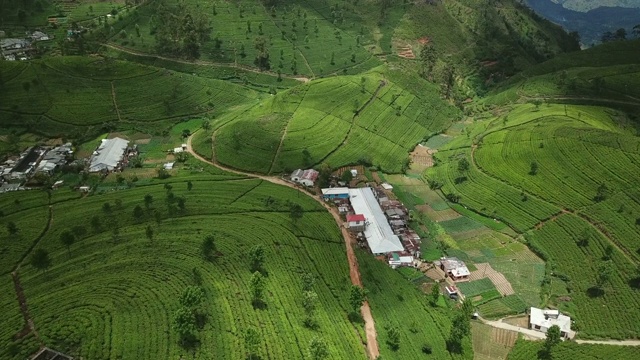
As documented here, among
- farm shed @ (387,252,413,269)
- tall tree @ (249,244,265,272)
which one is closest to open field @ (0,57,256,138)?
tall tree @ (249,244,265,272)

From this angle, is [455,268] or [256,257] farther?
[455,268]

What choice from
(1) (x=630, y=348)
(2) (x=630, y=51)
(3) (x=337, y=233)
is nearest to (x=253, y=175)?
(3) (x=337, y=233)

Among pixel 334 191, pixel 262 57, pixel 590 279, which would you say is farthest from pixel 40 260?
pixel 262 57

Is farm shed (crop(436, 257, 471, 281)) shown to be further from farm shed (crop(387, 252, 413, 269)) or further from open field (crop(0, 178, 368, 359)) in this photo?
open field (crop(0, 178, 368, 359))

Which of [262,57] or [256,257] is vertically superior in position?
[262,57]

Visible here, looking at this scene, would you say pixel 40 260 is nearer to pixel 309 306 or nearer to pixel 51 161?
pixel 309 306

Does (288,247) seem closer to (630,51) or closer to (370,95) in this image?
(370,95)
